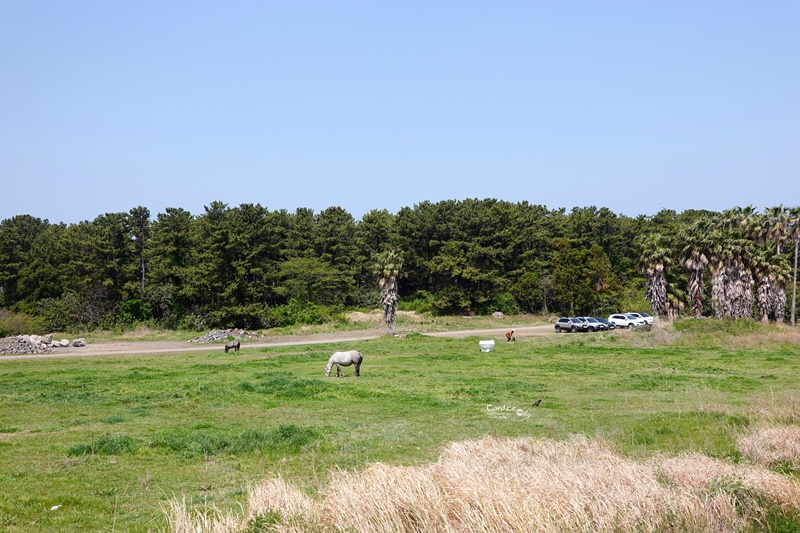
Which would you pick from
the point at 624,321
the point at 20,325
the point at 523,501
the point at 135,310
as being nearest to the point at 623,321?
the point at 624,321

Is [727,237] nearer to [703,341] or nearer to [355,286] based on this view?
[703,341]

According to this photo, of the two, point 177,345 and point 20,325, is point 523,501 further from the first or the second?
point 20,325

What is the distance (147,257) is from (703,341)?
71.6 metres

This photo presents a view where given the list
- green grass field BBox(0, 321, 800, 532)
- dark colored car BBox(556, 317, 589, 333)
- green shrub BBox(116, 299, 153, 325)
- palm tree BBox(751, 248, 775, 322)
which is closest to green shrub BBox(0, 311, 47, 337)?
green shrub BBox(116, 299, 153, 325)

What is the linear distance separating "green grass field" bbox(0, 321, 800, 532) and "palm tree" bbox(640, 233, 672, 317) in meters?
20.2

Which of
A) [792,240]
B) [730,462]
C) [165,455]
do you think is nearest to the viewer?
[730,462]

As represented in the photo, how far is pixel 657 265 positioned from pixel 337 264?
48001mm

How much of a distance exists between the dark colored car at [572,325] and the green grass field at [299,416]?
25979 mm

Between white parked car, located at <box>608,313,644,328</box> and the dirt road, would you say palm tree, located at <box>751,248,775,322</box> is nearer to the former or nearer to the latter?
white parked car, located at <box>608,313,644,328</box>

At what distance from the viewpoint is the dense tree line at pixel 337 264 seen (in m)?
76.7

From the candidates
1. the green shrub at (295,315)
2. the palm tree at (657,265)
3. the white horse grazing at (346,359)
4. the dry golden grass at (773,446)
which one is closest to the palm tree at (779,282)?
the palm tree at (657,265)

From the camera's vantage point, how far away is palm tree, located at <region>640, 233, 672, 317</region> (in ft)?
197

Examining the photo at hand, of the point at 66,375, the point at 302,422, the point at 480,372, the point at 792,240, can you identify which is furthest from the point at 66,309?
the point at 792,240

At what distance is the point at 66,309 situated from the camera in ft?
259
